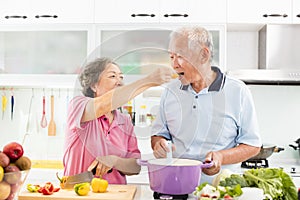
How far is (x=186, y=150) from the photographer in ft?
6.81

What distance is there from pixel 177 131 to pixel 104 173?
424 millimetres

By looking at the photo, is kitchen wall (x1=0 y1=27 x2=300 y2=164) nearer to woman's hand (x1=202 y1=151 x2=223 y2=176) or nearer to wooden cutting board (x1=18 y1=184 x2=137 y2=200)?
woman's hand (x1=202 y1=151 x2=223 y2=176)

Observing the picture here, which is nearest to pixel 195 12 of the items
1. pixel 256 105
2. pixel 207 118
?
pixel 256 105

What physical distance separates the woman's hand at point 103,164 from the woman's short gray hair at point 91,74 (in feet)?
0.89

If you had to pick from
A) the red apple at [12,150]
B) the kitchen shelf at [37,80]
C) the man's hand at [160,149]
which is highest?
the kitchen shelf at [37,80]

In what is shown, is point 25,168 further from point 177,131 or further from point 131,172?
point 177,131

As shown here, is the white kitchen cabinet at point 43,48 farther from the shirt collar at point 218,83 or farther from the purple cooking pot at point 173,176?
the purple cooking pot at point 173,176

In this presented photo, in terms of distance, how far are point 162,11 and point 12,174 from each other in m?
2.06

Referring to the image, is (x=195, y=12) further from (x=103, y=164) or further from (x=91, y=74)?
(x=103, y=164)

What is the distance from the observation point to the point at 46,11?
325 centimetres

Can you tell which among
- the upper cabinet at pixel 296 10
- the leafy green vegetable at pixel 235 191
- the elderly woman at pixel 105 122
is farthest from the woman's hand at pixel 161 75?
the upper cabinet at pixel 296 10

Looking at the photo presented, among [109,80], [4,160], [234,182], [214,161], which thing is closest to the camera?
[4,160]

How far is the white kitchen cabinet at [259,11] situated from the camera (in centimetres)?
313

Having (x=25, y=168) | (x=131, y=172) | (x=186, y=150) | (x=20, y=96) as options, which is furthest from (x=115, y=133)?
(x=20, y=96)
